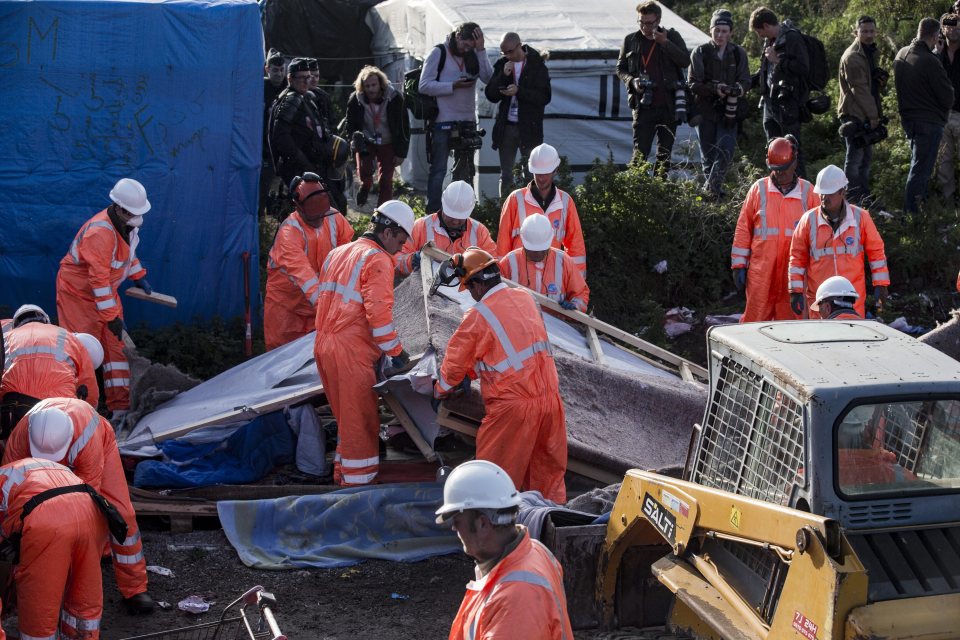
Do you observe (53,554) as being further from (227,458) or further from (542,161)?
(542,161)

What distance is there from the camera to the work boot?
6473mm

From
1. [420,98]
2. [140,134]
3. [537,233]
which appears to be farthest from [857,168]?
[140,134]

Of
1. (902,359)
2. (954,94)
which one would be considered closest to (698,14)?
(954,94)

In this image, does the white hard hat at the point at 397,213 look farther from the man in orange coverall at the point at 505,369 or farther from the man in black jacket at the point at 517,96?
the man in black jacket at the point at 517,96

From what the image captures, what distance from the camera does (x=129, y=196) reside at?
8.84m

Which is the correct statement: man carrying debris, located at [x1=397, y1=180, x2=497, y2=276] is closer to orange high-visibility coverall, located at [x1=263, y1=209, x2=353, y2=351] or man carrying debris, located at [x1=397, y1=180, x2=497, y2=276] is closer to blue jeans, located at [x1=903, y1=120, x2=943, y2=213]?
orange high-visibility coverall, located at [x1=263, y1=209, x2=353, y2=351]

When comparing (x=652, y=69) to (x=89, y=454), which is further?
(x=652, y=69)

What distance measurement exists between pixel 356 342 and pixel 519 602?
13.5 feet

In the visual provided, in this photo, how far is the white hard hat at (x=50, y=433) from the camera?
5.93 meters

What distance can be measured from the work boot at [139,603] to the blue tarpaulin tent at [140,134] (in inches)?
180

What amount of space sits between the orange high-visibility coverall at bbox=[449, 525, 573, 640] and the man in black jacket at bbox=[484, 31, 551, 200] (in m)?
8.46

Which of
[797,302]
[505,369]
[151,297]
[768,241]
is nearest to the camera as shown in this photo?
[505,369]

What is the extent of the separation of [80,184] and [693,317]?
6.01 metres

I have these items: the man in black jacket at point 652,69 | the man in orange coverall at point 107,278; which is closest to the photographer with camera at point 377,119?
the man in black jacket at point 652,69
